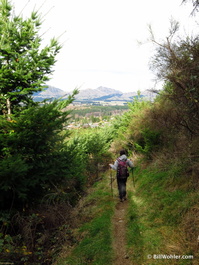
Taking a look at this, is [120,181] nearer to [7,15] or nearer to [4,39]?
[4,39]

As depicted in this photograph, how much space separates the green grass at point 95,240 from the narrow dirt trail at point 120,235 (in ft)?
0.50

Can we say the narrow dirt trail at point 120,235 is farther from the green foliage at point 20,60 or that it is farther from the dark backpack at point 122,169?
the green foliage at point 20,60

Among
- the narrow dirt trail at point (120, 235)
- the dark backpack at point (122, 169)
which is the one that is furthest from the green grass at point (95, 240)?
the dark backpack at point (122, 169)

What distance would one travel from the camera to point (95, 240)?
206 inches

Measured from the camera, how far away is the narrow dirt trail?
4469 millimetres

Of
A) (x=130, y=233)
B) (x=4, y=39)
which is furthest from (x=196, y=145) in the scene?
(x=4, y=39)

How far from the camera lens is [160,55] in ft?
33.3

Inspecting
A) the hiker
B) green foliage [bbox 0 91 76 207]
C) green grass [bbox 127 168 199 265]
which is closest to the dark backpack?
the hiker

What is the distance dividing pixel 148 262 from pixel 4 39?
300 inches

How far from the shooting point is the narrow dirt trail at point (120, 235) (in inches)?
176

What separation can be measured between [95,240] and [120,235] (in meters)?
0.81

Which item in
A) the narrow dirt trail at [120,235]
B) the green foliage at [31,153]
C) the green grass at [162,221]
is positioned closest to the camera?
→ the green grass at [162,221]

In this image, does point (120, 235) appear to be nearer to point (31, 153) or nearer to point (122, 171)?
point (122, 171)

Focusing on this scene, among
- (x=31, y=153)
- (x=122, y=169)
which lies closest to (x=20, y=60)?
(x=31, y=153)
